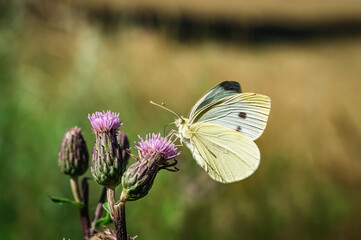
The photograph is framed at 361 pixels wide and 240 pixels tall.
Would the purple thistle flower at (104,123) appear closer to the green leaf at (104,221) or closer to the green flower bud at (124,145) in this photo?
the green flower bud at (124,145)

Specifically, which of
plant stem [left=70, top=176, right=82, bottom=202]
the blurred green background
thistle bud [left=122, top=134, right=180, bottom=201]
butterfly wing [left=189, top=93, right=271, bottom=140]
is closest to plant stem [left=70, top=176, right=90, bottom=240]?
plant stem [left=70, top=176, right=82, bottom=202]

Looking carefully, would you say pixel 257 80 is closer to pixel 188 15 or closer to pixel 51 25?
pixel 188 15

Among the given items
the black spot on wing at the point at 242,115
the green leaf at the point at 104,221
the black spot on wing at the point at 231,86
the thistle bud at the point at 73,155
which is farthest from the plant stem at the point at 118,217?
the black spot on wing at the point at 242,115

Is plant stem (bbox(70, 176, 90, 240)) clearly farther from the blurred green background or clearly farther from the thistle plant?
the blurred green background

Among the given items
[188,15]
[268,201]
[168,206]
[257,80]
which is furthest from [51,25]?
[168,206]

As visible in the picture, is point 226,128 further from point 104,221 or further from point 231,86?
point 104,221

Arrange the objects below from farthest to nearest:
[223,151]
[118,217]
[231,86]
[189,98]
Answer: [189,98] → [223,151] → [231,86] → [118,217]

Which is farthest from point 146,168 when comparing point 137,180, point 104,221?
point 104,221
